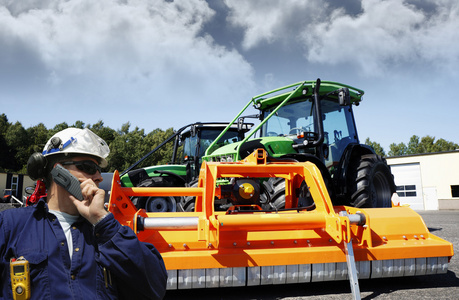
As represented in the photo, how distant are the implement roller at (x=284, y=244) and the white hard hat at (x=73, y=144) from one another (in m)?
1.73

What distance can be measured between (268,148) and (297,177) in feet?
2.81

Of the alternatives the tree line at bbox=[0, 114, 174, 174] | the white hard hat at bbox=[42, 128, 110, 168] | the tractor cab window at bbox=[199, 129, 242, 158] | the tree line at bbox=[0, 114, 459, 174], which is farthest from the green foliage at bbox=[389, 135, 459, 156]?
the white hard hat at bbox=[42, 128, 110, 168]

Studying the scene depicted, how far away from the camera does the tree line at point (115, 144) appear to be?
37.1 meters

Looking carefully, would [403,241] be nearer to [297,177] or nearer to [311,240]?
[311,240]

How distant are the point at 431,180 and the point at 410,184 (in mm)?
1376

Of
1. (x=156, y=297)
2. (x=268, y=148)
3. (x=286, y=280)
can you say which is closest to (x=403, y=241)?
(x=286, y=280)

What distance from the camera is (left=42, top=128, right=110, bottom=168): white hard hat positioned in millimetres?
1464

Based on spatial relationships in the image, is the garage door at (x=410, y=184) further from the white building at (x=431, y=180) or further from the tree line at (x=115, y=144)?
the tree line at (x=115, y=144)

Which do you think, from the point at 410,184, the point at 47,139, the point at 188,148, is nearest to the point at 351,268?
the point at 188,148

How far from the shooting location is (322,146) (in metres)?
5.51

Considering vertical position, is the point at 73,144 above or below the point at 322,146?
below

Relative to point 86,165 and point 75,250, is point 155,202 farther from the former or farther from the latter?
point 75,250

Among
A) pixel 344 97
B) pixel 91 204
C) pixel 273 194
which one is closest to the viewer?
pixel 91 204

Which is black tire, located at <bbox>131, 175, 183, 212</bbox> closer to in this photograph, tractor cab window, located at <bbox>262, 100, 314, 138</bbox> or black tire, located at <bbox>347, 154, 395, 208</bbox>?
tractor cab window, located at <bbox>262, 100, 314, 138</bbox>
